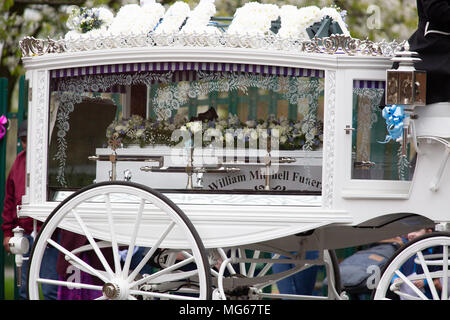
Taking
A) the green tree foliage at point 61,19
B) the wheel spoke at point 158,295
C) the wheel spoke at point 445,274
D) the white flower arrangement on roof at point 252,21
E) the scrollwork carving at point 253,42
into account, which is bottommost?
the wheel spoke at point 158,295

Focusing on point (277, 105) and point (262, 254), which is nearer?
point (277, 105)

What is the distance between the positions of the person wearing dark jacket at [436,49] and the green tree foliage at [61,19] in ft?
17.2

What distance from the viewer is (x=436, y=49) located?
15.7 ft

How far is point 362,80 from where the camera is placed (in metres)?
4.89

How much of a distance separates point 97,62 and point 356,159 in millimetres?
1526

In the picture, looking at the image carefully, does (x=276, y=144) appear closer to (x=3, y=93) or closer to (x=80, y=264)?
(x=80, y=264)

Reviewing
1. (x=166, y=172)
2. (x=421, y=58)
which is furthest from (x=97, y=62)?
(x=421, y=58)

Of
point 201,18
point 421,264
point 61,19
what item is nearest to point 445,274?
point 421,264

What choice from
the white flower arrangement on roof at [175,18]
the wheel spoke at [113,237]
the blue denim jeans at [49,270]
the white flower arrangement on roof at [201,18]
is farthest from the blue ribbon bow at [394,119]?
the blue denim jeans at [49,270]

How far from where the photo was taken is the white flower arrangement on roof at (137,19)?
204 inches

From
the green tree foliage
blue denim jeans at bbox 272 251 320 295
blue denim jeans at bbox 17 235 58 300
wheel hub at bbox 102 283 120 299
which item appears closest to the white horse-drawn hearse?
wheel hub at bbox 102 283 120 299

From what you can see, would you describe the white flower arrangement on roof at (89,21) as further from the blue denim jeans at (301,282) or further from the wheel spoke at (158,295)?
the blue denim jeans at (301,282)

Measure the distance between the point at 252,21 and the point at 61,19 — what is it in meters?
5.74

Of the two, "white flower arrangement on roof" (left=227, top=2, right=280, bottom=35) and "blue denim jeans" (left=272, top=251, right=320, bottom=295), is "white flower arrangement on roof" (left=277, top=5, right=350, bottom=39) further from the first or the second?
"blue denim jeans" (left=272, top=251, right=320, bottom=295)
